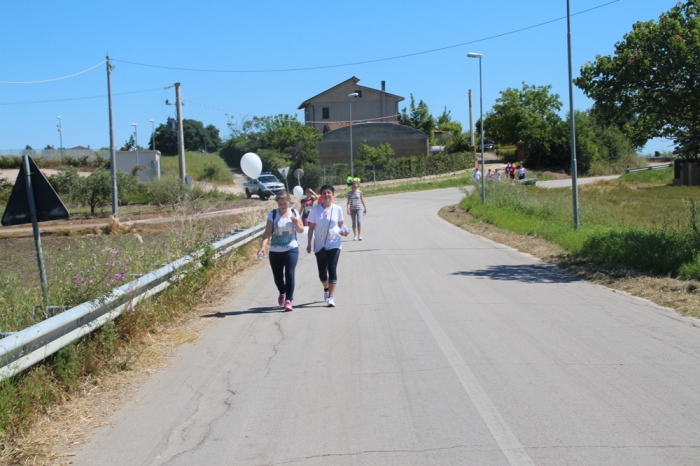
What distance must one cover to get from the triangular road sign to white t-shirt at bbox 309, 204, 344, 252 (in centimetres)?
386

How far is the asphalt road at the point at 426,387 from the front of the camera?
4680 millimetres

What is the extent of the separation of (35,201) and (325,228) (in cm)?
415

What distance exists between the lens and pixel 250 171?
739 inches

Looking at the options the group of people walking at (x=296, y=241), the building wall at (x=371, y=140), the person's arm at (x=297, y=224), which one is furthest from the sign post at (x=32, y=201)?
the building wall at (x=371, y=140)

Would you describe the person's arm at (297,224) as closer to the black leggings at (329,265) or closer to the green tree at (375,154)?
the black leggings at (329,265)

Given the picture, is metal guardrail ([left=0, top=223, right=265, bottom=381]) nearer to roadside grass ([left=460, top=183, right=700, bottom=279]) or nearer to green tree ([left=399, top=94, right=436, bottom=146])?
roadside grass ([left=460, top=183, right=700, bottom=279])

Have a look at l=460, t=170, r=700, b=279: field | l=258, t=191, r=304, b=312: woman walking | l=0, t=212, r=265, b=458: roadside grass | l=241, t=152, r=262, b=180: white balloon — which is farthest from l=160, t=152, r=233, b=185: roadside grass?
l=258, t=191, r=304, b=312: woman walking

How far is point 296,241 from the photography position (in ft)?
32.7

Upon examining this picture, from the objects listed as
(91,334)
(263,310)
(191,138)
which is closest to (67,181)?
(263,310)

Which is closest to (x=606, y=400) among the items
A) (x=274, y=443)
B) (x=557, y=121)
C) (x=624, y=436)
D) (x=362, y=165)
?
(x=624, y=436)

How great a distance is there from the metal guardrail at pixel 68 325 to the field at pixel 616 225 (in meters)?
8.85

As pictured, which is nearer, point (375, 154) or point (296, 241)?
point (296, 241)

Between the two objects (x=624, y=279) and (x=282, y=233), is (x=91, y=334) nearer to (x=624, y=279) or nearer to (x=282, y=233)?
(x=282, y=233)

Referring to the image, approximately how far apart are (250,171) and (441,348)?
12334 mm
